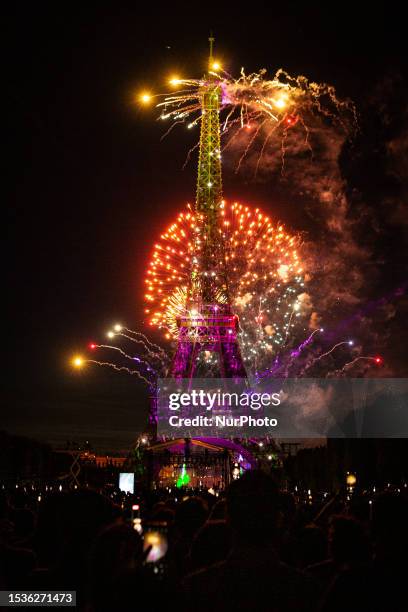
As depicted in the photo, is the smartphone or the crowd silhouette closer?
the crowd silhouette

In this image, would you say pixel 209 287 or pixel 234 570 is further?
pixel 209 287

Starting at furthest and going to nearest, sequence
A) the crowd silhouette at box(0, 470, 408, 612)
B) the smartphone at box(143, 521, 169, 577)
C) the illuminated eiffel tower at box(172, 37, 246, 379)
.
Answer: the illuminated eiffel tower at box(172, 37, 246, 379) < the smartphone at box(143, 521, 169, 577) < the crowd silhouette at box(0, 470, 408, 612)

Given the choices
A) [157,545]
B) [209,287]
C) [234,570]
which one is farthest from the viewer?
[209,287]

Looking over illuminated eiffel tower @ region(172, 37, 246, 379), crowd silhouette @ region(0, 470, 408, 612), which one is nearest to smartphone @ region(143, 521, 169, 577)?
crowd silhouette @ region(0, 470, 408, 612)

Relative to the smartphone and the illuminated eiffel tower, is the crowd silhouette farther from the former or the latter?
the illuminated eiffel tower

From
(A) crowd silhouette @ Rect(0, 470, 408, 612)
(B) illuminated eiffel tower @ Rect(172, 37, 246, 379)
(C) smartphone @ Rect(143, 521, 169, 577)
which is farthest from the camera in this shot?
(B) illuminated eiffel tower @ Rect(172, 37, 246, 379)

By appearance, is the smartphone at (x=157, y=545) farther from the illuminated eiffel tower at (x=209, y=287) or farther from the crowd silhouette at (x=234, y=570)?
the illuminated eiffel tower at (x=209, y=287)

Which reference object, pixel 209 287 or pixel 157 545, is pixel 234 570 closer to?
pixel 157 545

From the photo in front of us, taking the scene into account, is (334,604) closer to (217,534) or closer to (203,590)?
(203,590)

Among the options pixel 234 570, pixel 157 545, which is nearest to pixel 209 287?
pixel 157 545

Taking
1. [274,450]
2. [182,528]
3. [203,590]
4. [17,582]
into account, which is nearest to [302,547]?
[182,528]
